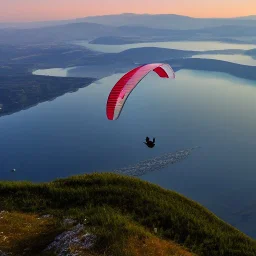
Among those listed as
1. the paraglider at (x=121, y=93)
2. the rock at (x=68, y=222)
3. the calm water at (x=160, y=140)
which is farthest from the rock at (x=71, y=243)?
the calm water at (x=160, y=140)

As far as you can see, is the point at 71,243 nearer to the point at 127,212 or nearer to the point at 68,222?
the point at 68,222

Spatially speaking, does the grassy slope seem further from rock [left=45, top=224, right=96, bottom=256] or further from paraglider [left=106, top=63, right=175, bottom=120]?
paraglider [left=106, top=63, right=175, bottom=120]

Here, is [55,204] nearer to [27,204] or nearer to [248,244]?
[27,204]

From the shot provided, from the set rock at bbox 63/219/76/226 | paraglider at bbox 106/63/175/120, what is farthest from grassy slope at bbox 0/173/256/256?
paraglider at bbox 106/63/175/120

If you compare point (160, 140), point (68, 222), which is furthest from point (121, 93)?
point (160, 140)

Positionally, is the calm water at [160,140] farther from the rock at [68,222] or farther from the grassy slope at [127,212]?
the rock at [68,222]

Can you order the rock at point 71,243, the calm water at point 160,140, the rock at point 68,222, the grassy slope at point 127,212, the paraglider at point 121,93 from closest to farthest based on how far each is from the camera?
the rock at point 71,243, the grassy slope at point 127,212, the rock at point 68,222, the paraglider at point 121,93, the calm water at point 160,140
